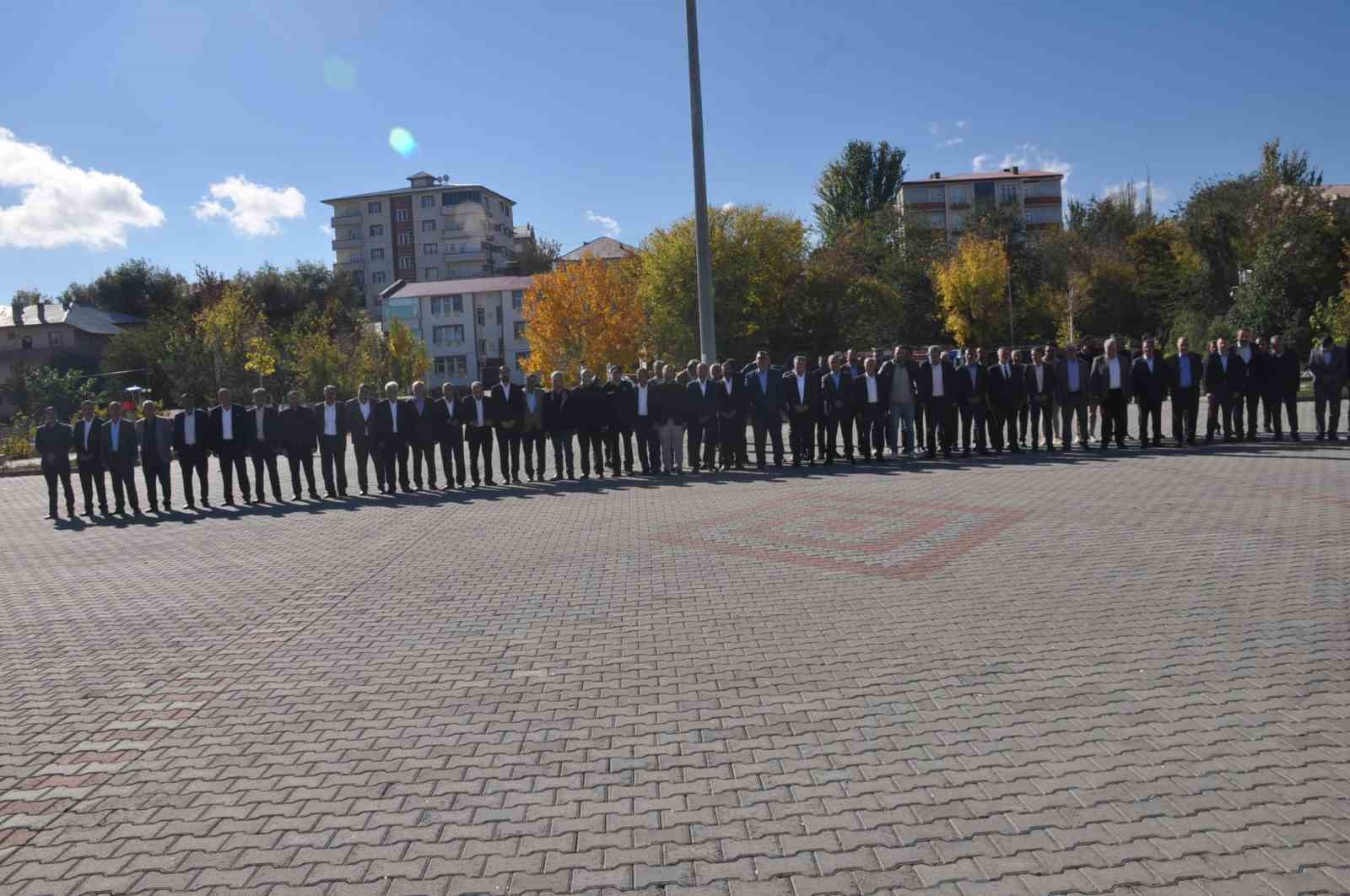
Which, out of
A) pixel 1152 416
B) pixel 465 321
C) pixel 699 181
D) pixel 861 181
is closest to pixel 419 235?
pixel 465 321

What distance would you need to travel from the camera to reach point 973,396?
17.4 m

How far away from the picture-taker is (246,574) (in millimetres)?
10039

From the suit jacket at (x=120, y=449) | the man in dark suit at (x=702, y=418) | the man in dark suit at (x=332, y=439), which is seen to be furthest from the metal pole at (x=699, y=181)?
the suit jacket at (x=120, y=449)

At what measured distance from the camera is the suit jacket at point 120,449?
55.6 ft

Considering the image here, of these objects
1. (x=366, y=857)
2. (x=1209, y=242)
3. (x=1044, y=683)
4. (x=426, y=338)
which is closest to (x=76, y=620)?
(x=366, y=857)

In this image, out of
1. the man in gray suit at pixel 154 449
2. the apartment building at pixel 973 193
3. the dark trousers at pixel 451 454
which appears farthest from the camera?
the apartment building at pixel 973 193

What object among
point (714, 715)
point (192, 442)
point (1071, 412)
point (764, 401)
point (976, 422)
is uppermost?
point (764, 401)

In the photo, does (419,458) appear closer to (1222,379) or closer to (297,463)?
(297,463)

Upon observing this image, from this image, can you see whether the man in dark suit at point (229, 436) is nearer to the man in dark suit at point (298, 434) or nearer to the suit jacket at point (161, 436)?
the man in dark suit at point (298, 434)

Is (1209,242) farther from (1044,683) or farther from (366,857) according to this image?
(366,857)

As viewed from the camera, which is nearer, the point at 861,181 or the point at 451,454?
the point at 451,454

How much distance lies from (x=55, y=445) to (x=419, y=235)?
99308 mm

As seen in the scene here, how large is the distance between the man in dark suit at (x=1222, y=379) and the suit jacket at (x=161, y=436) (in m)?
18.2

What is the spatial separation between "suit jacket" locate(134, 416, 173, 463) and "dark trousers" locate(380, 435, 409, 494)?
3.77 metres
